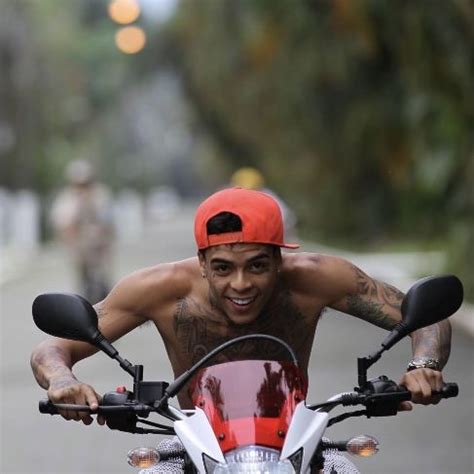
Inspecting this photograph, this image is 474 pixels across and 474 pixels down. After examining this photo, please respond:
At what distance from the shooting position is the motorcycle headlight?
3426 millimetres

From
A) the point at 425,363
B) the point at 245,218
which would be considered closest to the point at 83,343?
the point at 245,218

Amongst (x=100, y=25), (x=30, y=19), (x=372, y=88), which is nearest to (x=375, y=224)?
(x=372, y=88)

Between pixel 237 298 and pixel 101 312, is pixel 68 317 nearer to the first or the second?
pixel 237 298

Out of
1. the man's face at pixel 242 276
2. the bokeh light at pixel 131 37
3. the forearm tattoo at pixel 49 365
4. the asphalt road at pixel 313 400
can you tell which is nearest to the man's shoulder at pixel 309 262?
the man's face at pixel 242 276

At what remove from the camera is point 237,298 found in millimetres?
4035

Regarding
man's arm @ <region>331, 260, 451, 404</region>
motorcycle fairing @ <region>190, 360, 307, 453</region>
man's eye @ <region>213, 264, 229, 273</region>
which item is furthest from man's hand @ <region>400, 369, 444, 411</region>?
man's eye @ <region>213, 264, 229, 273</region>

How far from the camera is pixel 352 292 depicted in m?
4.59

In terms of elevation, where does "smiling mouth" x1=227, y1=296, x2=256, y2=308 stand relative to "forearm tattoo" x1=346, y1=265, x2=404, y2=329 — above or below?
below

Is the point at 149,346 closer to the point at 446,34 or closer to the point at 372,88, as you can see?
the point at 446,34

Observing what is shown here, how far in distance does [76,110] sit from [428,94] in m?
39.4

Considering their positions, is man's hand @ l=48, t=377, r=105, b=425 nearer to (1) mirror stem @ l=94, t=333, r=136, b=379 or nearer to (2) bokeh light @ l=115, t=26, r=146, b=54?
(1) mirror stem @ l=94, t=333, r=136, b=379

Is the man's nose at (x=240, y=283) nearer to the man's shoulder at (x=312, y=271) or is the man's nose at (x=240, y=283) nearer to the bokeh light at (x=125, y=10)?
the man's shoulder at (x=312, y=271)

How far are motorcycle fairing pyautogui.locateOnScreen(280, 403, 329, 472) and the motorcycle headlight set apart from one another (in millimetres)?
24

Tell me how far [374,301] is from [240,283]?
0.73 m
